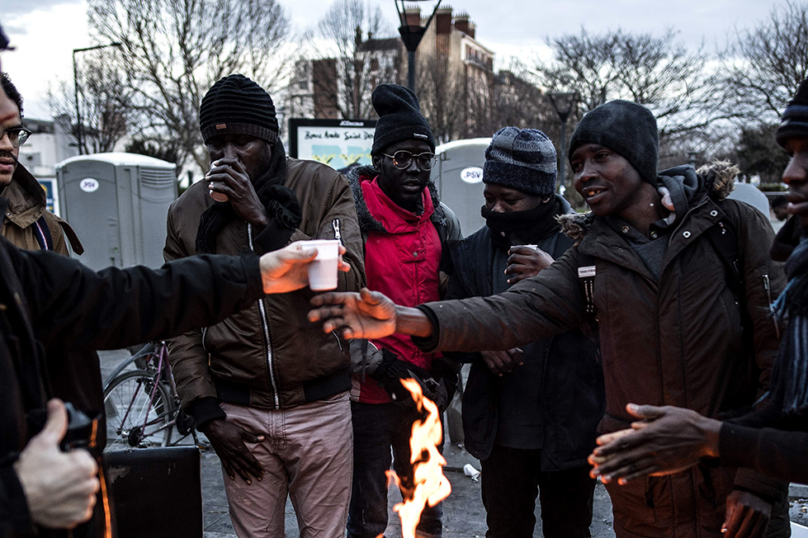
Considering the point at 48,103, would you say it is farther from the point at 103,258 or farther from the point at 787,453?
the point at 787,453

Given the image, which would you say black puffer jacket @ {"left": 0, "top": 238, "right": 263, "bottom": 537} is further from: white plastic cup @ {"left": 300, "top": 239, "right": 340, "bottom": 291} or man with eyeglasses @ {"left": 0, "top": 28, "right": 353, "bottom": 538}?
white plastic cup @ {"left": 300, "top": 239, "right": 340, "bottom": 291}

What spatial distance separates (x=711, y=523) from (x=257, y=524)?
1.86m

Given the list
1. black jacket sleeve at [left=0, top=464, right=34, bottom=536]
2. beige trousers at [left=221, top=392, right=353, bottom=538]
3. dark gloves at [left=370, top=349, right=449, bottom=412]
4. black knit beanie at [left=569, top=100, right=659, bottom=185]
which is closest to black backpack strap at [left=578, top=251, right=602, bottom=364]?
black knit beanie at [left=569, top=100, right=659, bottom=185]

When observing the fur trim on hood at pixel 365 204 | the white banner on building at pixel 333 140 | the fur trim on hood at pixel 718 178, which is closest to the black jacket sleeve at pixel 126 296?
the fur trim on hood at pixel 365 204

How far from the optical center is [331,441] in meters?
2.98

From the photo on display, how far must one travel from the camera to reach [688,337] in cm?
235

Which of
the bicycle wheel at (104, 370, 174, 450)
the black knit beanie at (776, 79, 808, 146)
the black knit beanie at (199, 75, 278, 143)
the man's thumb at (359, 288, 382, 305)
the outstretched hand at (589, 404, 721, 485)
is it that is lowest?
the bicycle wheel at (104, 370, 174, 450)

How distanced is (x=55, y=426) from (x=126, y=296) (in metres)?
0.60

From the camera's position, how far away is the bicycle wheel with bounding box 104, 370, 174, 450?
612 centimetres

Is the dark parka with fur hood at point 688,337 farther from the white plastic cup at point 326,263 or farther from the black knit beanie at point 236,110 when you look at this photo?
the black knit beanie at point 236,110

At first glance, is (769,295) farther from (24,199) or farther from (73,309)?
(24,199)

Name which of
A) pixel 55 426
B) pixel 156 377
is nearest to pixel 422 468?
pixel 55 426

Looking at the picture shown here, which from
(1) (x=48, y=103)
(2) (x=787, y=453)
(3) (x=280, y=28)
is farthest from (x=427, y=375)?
(1) (x=48, y=103)

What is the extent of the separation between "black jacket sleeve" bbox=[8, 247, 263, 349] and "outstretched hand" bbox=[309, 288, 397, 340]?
38 centimetres
